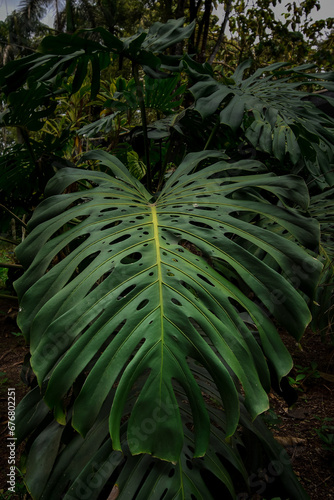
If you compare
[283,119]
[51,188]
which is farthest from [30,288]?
[283,119]

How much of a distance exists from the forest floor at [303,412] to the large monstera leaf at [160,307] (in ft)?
2.54

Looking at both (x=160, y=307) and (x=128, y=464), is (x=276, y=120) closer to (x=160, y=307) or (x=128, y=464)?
(x=160, y=307)

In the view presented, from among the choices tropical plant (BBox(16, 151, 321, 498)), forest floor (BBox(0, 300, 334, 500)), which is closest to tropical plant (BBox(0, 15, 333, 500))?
tropical plant (BBox(16, 151, 321, 498))

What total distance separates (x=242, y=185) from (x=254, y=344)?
18.4 inches

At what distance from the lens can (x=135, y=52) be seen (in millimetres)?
1297

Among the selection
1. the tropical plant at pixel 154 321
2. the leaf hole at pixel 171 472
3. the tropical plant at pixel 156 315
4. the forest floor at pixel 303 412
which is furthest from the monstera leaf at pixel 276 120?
the leaf hole at pixel 171 472

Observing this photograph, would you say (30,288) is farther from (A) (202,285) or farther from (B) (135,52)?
(B) (135,52)

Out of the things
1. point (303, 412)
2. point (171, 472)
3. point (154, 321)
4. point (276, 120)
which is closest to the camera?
point (154, 321)

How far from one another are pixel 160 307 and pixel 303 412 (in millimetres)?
1435

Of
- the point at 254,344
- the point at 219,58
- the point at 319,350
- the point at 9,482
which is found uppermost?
the point at 219,58

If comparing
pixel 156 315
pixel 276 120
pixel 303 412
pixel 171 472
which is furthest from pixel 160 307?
pixel 303 412

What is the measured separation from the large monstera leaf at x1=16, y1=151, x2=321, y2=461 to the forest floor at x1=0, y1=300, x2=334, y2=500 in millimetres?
774

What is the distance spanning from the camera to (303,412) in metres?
1.79

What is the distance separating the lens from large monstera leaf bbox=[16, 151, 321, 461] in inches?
24.3
